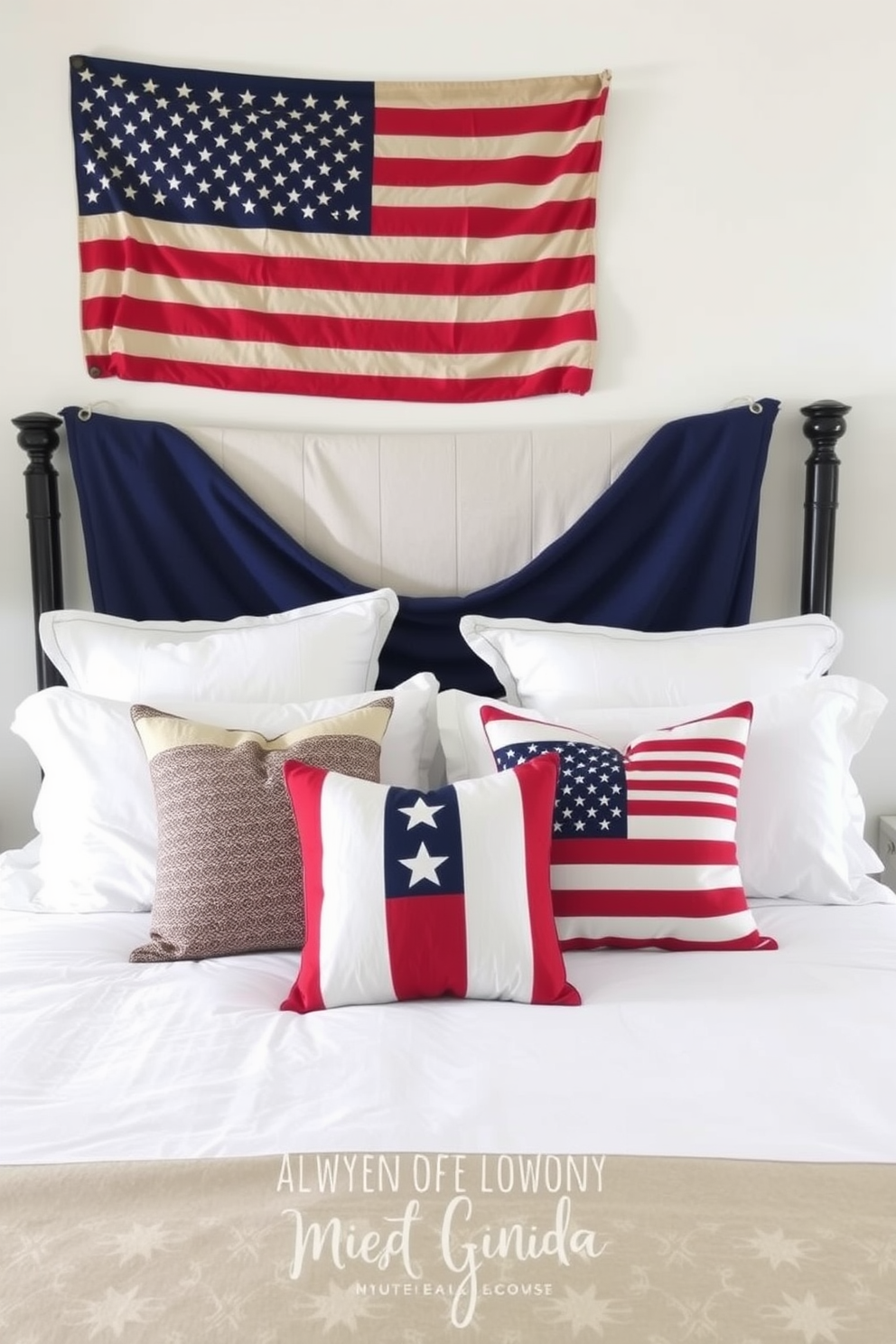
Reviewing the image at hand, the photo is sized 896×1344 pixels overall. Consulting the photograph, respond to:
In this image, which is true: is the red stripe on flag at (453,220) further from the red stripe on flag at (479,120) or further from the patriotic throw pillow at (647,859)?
the patriotic throw pillow at (647,859)

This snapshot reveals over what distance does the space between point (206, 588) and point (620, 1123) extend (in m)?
1.47

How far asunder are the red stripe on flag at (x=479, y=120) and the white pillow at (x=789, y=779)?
120 cm

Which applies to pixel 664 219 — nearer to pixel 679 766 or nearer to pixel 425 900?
pixel 679 766

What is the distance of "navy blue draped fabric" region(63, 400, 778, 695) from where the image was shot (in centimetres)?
219

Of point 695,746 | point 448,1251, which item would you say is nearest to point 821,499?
point 695,746

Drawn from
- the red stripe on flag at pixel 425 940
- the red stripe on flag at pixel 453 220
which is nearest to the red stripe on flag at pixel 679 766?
the red stripe on flag at pixel 425 940

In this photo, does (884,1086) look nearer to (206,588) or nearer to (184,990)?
(184,990)

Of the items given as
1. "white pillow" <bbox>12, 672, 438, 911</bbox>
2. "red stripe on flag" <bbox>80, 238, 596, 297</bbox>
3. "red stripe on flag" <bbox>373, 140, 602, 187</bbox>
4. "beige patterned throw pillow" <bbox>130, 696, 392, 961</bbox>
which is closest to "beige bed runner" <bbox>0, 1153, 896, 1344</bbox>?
"beige patterned throw pillow" <bbox>130, 696, 392, 961</bbox>

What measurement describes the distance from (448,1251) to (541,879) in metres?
0.60

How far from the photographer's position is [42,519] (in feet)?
7.20

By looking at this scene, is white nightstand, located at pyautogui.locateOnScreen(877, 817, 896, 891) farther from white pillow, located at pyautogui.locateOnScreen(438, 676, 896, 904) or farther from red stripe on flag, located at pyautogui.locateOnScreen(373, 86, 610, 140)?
red stripe on flag, located at pyautogui.locateOnScreen(373, 86, 610, 140)

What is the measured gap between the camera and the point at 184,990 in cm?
142

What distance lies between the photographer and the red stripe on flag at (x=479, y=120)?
7.18 feet

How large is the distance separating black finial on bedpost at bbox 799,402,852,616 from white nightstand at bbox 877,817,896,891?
0.48 meters
